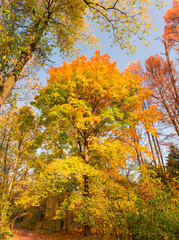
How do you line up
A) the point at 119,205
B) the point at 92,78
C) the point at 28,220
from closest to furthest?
the point at 119,205
the point at 92,78
the point at 28,220

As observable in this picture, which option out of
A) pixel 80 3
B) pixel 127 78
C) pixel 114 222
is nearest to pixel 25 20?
pixel 80 3

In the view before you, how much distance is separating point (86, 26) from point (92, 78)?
2962 millimetres

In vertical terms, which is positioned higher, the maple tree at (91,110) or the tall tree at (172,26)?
the tall tree at (172,26)

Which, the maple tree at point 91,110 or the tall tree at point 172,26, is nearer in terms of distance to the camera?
the maple tree at point 91,110

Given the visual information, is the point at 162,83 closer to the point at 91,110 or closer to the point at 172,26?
the point at 172,26

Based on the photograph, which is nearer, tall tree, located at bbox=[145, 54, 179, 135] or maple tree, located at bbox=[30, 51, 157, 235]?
maple tree, located at bbox=[30, 51, 157, 235]

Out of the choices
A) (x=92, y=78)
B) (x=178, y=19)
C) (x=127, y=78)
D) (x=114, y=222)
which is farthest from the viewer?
(x=178, y=19)

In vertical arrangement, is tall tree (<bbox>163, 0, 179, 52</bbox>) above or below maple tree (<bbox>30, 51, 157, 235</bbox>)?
above

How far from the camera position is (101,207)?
3.60 m

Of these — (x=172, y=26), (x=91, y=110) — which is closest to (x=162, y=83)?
(x=172, y=26)

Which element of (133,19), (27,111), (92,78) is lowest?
(27,111)

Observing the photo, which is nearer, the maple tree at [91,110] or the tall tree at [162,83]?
the maple tree at [91,110]

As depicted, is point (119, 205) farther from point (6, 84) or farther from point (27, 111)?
point (27, 111)

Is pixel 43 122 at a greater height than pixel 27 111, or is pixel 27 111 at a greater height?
pixel 27 111
